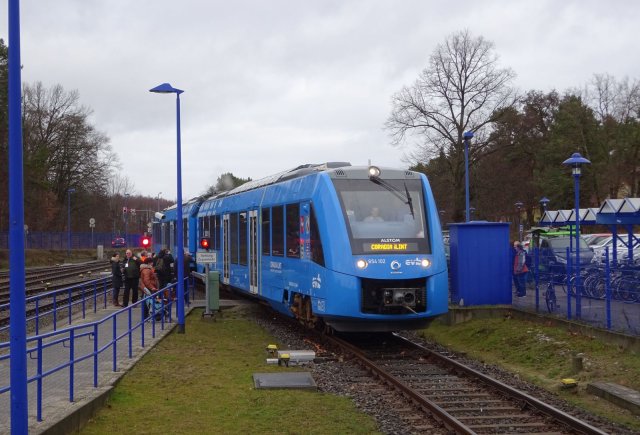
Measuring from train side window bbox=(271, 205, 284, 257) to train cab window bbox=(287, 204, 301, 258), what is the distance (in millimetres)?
488

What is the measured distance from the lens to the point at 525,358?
43.2 ft

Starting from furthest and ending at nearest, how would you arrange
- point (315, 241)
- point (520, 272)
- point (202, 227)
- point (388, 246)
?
point (202, 227) → point (520, 272) → point (315, 241) → point (388, 246)

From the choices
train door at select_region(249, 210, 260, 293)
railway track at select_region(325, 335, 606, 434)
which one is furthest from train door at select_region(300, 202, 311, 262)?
train door at select_region(249, 210, 260, 293)

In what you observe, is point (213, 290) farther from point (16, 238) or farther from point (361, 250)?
point (16, 238)

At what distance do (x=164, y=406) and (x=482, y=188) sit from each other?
40.0 m

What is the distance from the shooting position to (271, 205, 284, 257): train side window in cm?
1562

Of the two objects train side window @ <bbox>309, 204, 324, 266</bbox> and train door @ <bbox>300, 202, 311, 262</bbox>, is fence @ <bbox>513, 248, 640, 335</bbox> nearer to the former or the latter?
train side window @ <bbox>309, 204, 324, 266</bbox>

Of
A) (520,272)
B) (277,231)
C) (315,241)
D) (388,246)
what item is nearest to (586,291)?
(520,272)

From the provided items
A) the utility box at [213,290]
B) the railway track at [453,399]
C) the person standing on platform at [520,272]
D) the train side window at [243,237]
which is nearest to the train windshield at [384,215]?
the railway track at [453,399]

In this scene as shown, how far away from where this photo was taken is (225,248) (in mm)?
22047

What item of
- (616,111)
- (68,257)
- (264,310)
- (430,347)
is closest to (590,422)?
(430,347)

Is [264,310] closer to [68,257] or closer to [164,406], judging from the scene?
[164,406]

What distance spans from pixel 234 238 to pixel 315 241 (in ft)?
25.1

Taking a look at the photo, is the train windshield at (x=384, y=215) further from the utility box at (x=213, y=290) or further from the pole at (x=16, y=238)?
the pole at (x=16, y=238)
